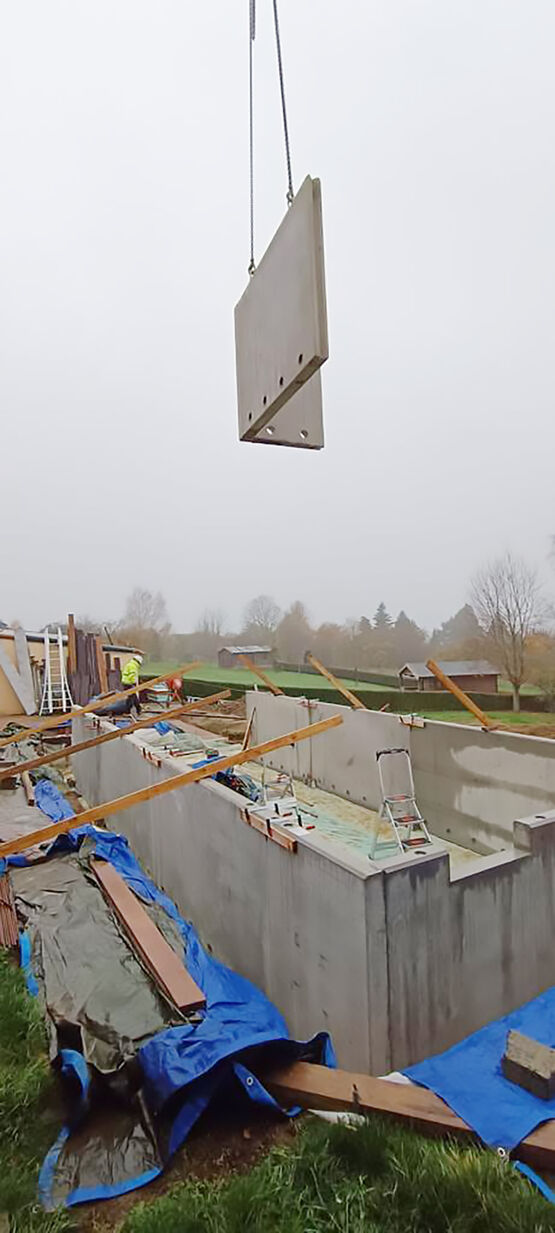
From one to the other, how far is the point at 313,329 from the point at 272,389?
1.36ft

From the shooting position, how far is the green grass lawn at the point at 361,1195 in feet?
5.94

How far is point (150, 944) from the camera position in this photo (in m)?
3.89

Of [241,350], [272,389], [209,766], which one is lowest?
[209,766]

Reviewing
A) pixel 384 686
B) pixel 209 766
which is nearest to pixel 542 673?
pixel 384 686

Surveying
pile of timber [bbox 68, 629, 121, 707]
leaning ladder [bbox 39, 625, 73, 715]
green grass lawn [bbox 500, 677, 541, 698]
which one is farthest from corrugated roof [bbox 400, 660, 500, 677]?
leaning ladder [bbox 39, 625, 73, 715]

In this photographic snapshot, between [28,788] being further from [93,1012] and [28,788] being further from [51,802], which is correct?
[93,1012]

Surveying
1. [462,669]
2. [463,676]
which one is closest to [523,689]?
[463,676]

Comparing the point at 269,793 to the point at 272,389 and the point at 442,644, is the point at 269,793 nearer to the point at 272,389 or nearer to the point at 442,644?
the point at 272,389

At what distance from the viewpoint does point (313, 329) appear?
2.00 meters

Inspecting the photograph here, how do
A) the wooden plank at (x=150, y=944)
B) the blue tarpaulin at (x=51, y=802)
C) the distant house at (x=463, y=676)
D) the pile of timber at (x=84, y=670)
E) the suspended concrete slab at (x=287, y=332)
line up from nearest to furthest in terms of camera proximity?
the suspended concrete slab at (x=287, y=332), the wooden plank at (x=150, y=944), the blue tarpaulin at (x=51, y=802), the pile of timber at (x=84, y=670), the distant house at (x=463, y=676)

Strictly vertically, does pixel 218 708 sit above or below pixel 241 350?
below

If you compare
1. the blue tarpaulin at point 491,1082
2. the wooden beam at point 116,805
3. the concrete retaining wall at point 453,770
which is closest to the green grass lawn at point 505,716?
the concrete retaining wall at point 453,770

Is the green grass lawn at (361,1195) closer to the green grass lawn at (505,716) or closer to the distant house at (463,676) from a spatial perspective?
the green grass lawn at (505,716)

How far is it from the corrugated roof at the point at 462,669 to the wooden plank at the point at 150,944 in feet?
84.5
